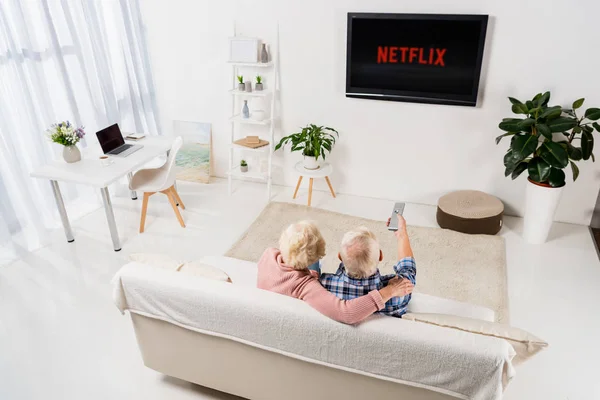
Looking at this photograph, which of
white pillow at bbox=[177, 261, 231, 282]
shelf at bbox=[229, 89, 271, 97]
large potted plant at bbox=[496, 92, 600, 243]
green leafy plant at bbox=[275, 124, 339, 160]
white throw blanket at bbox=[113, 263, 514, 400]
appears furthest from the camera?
shelf at bbox=[229, 89, 271, 97]

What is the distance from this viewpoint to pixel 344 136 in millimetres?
4441

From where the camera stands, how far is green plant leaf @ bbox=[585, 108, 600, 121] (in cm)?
332

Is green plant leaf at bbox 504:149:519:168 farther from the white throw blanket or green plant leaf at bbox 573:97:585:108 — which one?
the white throw blanket

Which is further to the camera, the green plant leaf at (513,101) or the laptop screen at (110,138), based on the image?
the laptop screen at (110,138)

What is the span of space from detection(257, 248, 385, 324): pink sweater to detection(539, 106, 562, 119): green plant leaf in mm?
2347

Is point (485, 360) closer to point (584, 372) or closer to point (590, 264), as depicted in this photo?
point (584, 372)

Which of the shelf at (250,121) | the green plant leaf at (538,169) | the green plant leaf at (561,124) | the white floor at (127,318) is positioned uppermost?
the green plant leaf at (561,124)

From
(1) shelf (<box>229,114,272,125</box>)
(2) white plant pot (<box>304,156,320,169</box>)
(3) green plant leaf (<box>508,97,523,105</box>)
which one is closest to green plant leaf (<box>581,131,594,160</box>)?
(3) green plant leaf (<box>508,97,523,105</box>)

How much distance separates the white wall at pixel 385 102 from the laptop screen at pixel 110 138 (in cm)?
101

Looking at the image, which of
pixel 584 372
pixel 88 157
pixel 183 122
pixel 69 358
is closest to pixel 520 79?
pixel 584 372

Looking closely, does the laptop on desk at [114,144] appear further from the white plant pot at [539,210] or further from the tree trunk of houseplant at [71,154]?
the white plant pot at [539,210]

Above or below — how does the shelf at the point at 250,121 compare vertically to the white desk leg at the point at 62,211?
above

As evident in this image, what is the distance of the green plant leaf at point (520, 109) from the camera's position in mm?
3512

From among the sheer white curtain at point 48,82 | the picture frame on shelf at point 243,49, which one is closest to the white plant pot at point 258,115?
the picture frame on shelf at point 243,49
